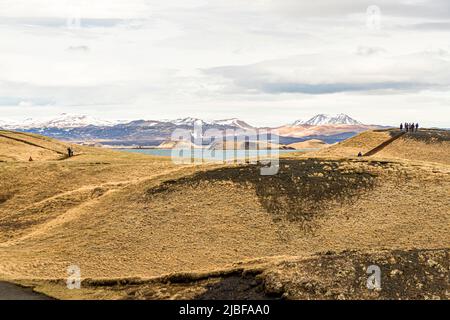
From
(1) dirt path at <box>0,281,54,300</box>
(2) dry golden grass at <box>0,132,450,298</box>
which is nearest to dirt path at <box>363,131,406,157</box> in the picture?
(2) dry golden grass at <box>0,132,450,298</box>

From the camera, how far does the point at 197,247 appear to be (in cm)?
4497

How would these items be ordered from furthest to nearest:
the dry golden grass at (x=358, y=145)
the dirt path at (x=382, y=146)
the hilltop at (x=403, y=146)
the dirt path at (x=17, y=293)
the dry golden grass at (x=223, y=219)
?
the dry golden grass at (x=358, y=145) < the dirt path at (x=382, y=146) < the hilltop at (x=403, y=146) < the dry golden grass at (x=223, y=219) < the dirt path at (x=17, y=293)

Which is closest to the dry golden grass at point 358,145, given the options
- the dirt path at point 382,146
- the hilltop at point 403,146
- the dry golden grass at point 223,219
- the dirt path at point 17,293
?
the hilltop at point 403,146

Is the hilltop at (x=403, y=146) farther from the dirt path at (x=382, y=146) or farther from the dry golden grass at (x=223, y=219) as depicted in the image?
the dry golden grass at (x=223, y=219)

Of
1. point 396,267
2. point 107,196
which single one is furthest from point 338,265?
point 107,196

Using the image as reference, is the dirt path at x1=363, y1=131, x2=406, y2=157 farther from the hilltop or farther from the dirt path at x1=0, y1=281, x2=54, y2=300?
the dirt path at x1=0, y1=281, x2=54, y2=300

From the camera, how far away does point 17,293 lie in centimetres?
3406

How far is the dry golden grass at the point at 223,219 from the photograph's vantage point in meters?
43.2

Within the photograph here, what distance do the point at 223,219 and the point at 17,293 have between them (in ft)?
68.3

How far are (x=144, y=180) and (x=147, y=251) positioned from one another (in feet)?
56.8

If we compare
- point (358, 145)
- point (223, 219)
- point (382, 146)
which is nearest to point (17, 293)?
point (223, 219)

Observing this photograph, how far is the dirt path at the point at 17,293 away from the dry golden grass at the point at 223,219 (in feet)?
5.18

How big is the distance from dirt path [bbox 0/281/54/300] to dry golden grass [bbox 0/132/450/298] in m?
1.58

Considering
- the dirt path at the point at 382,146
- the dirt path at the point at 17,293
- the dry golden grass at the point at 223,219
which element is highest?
the dirt path at the point at 382,146
